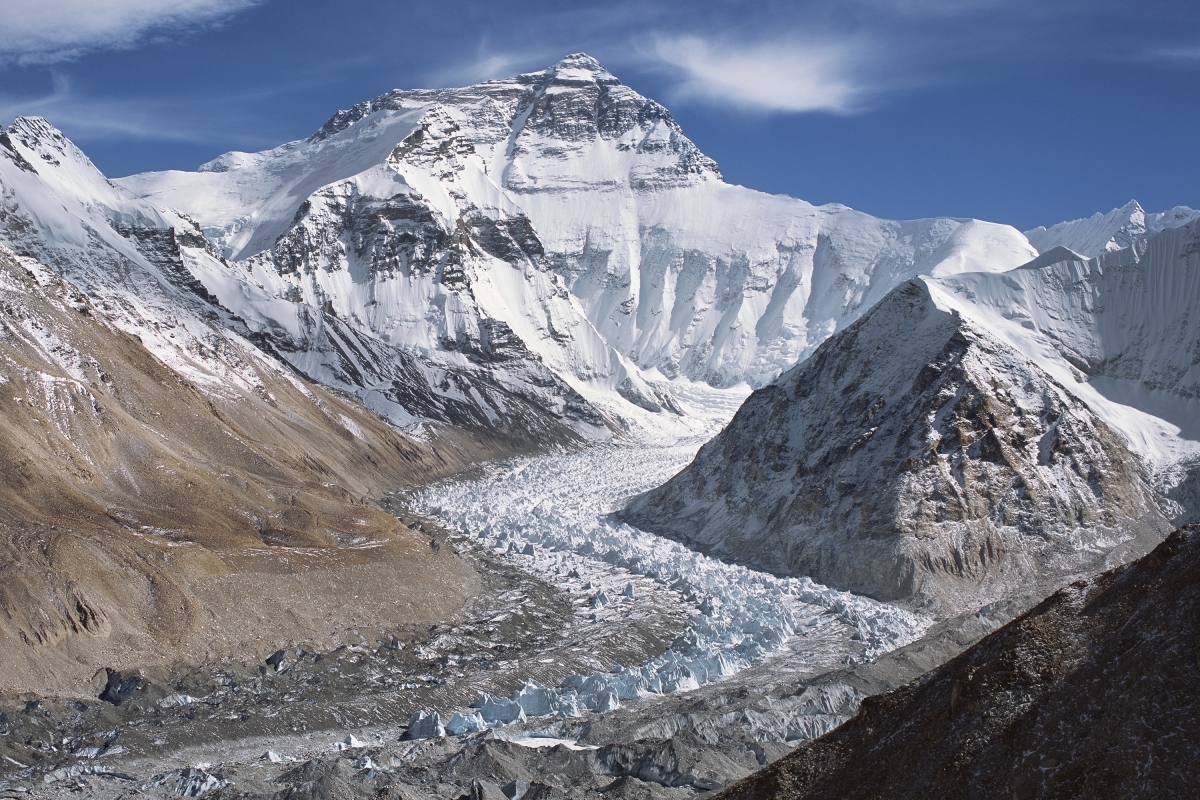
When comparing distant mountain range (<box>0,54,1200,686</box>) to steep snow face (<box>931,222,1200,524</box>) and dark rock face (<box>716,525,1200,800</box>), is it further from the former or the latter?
dark rock face (<box>716,525,1200,800</box>)

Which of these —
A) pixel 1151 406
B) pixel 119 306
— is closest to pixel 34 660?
pixel 1151 406

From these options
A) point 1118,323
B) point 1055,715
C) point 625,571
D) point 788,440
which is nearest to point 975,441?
point 788,440

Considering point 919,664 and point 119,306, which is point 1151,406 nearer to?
point 919,664

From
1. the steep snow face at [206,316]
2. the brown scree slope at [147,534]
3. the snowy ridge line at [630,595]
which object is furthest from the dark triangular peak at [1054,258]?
the steep snow face at [206,316]

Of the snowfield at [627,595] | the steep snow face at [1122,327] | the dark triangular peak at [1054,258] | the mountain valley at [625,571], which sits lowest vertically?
the snowfield at [627,595]

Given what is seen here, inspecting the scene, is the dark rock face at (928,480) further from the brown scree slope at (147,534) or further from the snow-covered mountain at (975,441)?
the brown scree slope at (147,534)
